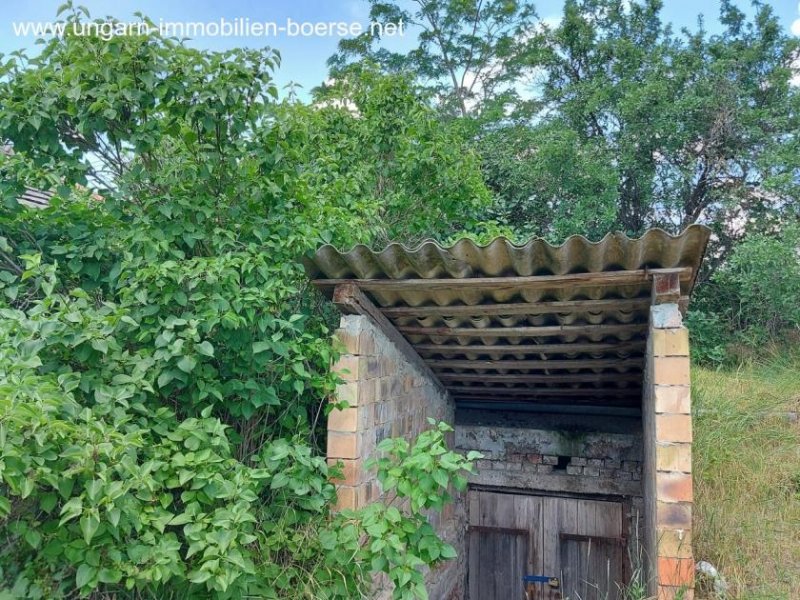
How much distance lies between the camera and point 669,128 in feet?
30.2

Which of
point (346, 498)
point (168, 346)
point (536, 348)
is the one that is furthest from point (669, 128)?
point (168, 346)

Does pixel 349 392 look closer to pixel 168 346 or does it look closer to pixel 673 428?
pixel 168 346

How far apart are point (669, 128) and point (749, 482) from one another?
20.7ft

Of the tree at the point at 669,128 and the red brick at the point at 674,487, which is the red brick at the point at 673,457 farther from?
the tree at the point at 669,128

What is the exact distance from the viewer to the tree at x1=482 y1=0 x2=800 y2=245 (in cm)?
910

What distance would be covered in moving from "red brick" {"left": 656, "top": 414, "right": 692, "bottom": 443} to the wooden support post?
1.73 metres

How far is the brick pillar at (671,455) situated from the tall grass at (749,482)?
1.82ft

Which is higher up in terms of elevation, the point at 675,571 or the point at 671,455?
the point at 671,455

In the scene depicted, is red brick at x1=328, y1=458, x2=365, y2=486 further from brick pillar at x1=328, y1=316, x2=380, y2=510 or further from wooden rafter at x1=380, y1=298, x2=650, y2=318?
wooden rafter at x1=380, y1=298, x2=650, y2=318

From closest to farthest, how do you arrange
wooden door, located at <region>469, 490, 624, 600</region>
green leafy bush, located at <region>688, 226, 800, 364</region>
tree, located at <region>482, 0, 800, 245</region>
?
wooden door, located at <region>469, 490, 624, 600</region>
green leafy bush, located at <region>688, 226, 800, 364</region>
tree, located at <region>482, 0, 800, 245</region>

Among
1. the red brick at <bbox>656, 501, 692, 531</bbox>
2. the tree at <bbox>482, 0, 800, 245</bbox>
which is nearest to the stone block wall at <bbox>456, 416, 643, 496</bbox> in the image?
the red brick at <bbox>656, 501, 692, 531</bbox>

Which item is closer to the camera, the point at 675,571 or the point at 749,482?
the point at 675,571

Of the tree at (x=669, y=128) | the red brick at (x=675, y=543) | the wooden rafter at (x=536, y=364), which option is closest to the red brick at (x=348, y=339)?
the wooden rafter at (x=536, y=364)

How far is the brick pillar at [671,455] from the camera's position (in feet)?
10.0
